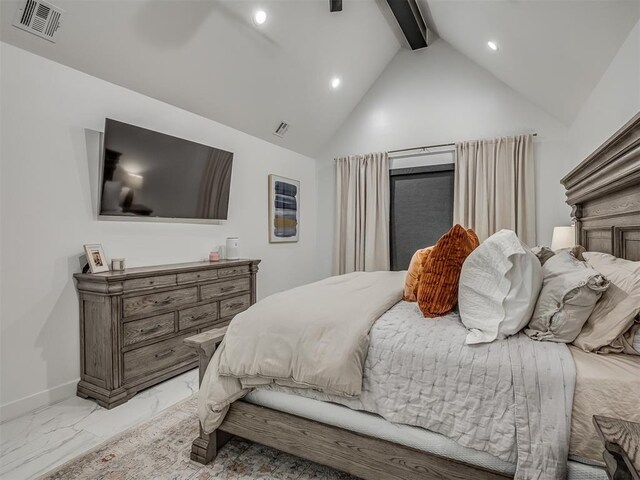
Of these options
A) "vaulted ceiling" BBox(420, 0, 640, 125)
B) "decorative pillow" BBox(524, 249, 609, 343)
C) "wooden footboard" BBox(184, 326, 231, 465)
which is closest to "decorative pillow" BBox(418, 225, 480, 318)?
"decorative pillow" BBox(524, 249, 609, 343)

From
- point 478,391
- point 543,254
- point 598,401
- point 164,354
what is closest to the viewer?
point 598,401

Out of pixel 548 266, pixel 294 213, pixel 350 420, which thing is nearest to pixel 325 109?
pixel 294 213

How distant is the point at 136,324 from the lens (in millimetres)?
2525

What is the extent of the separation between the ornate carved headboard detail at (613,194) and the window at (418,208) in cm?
200

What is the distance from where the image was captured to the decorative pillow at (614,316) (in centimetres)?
130

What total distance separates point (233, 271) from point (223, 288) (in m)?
0.20

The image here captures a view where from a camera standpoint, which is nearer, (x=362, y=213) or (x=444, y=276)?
(x=444, y=276)

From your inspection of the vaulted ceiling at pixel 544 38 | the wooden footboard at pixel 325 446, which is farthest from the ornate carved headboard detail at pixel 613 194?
the wooden footboard at pixel 325 446

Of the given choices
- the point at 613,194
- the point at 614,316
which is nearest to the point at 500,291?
the point at 614,316

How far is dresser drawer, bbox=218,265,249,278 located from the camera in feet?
10.7

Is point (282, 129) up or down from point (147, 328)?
up

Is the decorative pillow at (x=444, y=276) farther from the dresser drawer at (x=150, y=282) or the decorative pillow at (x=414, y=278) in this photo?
the dresser drawer at (x=150, y=282)

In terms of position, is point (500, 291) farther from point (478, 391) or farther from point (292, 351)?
point (292, 351)

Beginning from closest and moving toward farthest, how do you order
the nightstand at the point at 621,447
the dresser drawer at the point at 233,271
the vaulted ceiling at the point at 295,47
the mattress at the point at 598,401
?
the nightstand at the point at 621,447, the mattress at the point at 598,401, the vaulted ceiling at the point at 295,47, the dresser drawer at the point at 233,271
